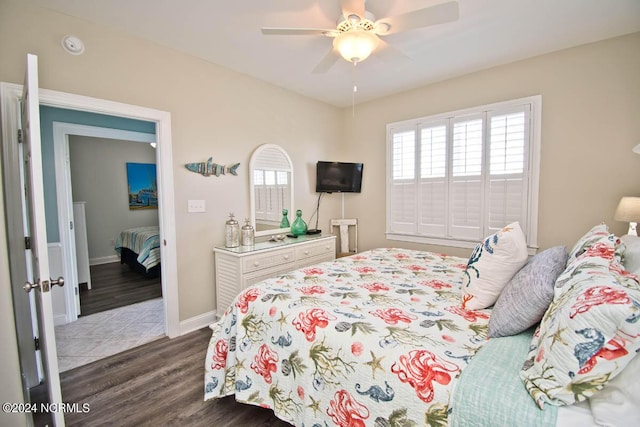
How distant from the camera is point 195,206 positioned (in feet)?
9.43

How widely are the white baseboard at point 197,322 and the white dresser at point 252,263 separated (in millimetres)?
87

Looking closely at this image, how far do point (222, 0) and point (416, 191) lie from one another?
2823 mm

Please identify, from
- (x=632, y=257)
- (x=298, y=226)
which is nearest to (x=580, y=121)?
(x=632, y=257)

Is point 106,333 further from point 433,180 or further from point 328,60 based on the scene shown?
point 433,180

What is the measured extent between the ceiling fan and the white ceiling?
0.63ft

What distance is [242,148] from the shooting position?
10.6 feet

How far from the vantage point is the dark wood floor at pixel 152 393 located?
1.74 metres

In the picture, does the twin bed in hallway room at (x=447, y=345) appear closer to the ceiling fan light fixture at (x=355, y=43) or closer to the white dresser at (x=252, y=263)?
the white dresser at (x=252, y=263)

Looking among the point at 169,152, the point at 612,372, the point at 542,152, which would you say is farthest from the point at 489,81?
the point at 169,152

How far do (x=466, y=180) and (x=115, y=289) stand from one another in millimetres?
4887

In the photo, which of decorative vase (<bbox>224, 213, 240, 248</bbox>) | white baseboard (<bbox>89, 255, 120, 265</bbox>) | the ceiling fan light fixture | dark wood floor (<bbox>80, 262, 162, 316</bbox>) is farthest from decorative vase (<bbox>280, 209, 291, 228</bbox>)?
white baseboard (<bbox>89, 255, 120, 265</bbox>)

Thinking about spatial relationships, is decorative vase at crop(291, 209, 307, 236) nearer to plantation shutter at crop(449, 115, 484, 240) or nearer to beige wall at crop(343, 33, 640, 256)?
plantation shutter at crop(449, 115, 484, 240)

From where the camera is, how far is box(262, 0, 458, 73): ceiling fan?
1.70m

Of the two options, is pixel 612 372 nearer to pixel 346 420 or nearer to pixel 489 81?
pixel 346 420
